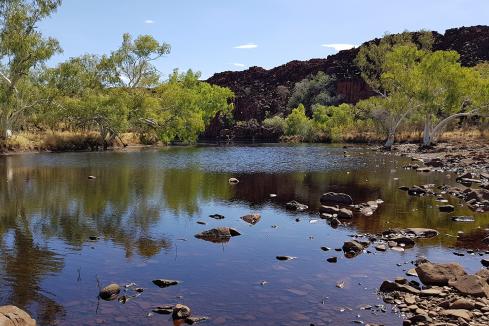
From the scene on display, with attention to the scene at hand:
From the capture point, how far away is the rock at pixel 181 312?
913 cm

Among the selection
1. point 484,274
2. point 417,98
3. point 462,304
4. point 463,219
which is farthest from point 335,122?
point 462,304

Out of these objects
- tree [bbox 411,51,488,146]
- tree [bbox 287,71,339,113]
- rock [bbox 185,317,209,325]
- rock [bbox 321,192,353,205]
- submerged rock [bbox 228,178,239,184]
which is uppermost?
tree [bbox 287,71,339,113]

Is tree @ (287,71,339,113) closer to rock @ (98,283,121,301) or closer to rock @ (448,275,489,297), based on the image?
rock @ (448,275,489,297)

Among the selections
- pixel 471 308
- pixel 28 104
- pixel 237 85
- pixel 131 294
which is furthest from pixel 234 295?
pixel 237 85

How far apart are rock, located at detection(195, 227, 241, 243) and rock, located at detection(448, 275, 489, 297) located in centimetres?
757

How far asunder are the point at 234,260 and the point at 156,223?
223 inches

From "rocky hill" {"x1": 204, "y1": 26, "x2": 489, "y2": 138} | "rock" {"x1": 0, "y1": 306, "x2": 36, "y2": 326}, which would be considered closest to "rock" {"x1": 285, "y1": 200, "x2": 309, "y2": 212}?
"rock" {"x1": 0, "y1": 306, "x2": 36, "y2": 326}

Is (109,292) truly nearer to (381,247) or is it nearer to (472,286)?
(472,286)

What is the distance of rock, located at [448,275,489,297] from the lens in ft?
32.9

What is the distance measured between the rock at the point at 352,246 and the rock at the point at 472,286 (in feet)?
12.0

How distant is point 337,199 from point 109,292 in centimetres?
1489

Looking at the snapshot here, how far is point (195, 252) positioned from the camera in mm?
13969

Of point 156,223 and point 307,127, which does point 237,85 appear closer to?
point 307,127

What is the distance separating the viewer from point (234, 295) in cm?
1052
